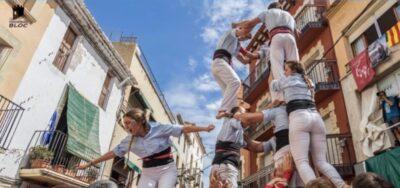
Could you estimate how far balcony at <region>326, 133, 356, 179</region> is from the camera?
27.1 ft

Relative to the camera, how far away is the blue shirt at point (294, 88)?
318 cm

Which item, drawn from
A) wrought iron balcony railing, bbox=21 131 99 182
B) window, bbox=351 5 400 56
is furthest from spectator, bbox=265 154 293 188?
wrought iron balcony railing, bbox=21 131 99 182

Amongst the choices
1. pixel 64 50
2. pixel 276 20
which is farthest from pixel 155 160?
pixel 64 50

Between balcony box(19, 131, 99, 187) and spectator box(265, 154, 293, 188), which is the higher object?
balcony box(19, 131, 99, 187)

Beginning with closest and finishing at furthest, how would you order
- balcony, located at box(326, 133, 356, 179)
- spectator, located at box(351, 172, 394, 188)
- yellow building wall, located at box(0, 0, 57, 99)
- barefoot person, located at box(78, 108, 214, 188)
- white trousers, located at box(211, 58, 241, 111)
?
1. spectator, located at box(351, 172, 394, 188)
2. barefoot person, located at box(78, 108, 214, 188)
3. white trousers, located at box(211, 58, 241, 111)
4. balcony, located at box(326, 133, 356, 179)
5. yellow building wall, located at box(0, 0, 57, 99)

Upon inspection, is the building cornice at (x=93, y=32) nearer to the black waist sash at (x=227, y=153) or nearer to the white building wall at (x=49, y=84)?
the white building wall at (x=49, y=84)

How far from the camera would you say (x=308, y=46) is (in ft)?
40.7

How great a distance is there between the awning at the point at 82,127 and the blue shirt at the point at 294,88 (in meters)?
9.66

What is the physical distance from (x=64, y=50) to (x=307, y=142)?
11.5 metres

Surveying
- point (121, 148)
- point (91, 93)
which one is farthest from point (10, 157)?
point (121, 148)

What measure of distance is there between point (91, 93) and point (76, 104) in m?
1.58

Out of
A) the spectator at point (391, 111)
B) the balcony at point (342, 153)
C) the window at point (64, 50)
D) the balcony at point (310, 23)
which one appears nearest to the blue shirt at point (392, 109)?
the spectator at point (391, 111)

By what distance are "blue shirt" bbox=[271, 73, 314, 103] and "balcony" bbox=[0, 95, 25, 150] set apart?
27.2 feet

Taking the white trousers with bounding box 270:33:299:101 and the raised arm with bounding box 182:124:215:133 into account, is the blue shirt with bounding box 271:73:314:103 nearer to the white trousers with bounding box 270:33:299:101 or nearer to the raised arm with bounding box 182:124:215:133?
the white trousers with bounding box 270:33:299:101
